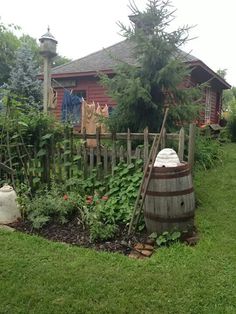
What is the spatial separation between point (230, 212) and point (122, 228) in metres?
1.52

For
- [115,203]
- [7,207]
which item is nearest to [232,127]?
[115,203]

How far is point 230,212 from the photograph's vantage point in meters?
4.40

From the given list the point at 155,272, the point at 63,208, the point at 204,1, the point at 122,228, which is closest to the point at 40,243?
the point at 63,208

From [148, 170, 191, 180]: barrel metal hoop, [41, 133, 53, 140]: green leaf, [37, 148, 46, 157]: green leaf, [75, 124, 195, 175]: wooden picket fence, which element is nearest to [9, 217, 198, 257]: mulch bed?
[148, 170, 191, 180]: barrel metal hoop

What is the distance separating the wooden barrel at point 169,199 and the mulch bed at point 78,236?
1.01ft

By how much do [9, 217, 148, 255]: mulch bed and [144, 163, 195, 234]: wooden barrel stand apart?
0.31 meters

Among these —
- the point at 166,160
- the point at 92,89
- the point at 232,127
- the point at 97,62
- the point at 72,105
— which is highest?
the point at 97,62

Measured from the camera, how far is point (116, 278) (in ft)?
9.50

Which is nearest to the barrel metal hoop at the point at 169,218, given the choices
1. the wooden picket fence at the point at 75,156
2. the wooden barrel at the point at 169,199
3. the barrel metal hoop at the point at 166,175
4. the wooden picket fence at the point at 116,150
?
the wooden barrel at the point at 169,199

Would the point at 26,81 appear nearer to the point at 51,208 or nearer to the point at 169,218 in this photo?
the point at 51,208

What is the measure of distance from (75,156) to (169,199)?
6.47 ft

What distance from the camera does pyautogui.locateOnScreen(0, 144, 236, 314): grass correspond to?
254 centimetres

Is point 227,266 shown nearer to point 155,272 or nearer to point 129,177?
point 155,272

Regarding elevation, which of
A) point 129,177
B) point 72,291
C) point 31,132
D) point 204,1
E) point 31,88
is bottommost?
point 72,291
